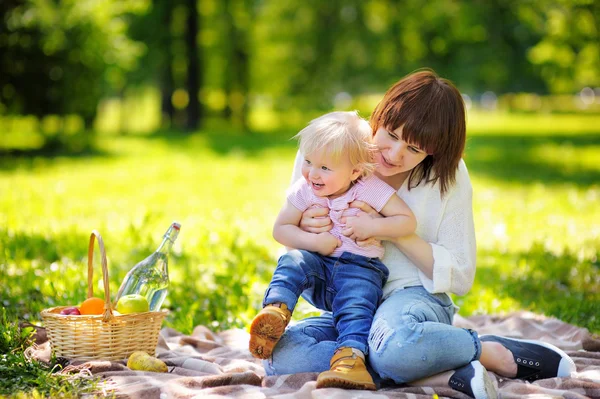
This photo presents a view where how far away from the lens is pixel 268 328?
338cm

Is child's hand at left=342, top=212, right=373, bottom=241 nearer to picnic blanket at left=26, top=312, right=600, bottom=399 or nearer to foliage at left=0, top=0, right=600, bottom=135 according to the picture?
picnic blanket at left=26, top=312, right=600, bottom=399

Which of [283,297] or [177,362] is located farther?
[177,362]

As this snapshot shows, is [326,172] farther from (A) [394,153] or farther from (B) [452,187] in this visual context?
(B) [452,187]

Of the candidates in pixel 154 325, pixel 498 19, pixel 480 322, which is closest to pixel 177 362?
pixel 154 325

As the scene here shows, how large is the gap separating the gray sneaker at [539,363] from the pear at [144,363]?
1726 millimetres

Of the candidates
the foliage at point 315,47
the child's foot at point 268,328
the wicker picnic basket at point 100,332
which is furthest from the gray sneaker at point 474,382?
the foliage at point 315,47

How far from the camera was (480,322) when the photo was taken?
4.91 metres

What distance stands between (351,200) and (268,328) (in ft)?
2.56

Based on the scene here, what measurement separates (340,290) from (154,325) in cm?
98

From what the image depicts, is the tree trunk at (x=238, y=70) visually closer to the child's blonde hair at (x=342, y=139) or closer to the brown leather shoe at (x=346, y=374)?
the child's blonde hair at (x=342, y=139)

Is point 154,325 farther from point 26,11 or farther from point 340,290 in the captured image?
point 26,11

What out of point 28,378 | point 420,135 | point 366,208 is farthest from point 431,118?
point 28,378

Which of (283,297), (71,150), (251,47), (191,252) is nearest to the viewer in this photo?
(283,297)

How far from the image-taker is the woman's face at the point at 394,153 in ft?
11.8
